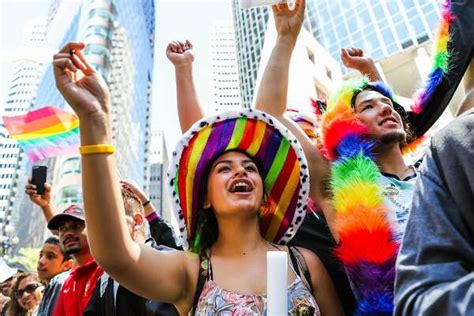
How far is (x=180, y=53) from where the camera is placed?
2.62 meters

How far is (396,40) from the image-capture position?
144ft

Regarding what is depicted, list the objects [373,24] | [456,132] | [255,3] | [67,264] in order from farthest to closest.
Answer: [373,24], [67,264], [255,3], [456,132]

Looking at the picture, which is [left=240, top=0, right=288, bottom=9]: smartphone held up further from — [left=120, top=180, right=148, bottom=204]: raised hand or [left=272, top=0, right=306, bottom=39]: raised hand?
[left=120, top=180, right=148, bottom=204]: raised hand

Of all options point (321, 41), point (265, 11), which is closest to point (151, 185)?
point (265, 11)

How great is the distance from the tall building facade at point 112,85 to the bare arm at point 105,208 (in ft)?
143

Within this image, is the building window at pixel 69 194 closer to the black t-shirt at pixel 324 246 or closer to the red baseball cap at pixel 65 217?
the red baseball cap at pixel 65 217

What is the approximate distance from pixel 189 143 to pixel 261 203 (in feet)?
1.32

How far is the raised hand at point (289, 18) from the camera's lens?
2.29 meters

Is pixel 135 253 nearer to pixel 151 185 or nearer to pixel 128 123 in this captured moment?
pixel 128 123

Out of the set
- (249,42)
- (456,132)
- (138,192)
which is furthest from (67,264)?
(249,42)

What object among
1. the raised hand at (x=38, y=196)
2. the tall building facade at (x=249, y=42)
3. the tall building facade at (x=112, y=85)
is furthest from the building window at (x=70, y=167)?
the raised hand at (x=38, y=196)

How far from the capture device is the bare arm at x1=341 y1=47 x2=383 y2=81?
2.69 m

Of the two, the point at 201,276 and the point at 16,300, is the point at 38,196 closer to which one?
the point at 16,300

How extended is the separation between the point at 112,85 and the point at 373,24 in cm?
3323
